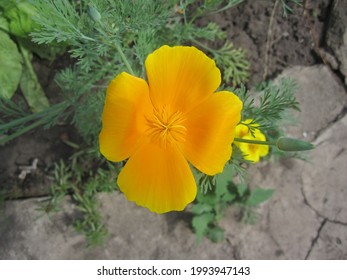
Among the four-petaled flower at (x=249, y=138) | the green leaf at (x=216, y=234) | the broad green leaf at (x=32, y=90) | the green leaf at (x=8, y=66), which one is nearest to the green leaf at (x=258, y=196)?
the green leaf at (x=216, y=234)

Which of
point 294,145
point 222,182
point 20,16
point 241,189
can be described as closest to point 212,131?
point 294,145

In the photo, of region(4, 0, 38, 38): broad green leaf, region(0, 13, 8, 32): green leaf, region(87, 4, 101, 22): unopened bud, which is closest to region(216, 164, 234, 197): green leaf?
region(87, 4, 101, 22): unopened bud

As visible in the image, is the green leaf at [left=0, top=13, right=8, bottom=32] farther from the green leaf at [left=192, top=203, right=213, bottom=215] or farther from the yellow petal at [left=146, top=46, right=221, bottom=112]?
the green leaf at [left=192, top=203, right=213, bottom=215]

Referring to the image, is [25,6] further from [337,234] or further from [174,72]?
[337,234]

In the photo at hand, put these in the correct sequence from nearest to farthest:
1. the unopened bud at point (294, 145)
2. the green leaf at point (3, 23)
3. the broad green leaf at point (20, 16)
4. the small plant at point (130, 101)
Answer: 1. the unopened bud at point (294, 145)
2. the small plant at point (130, 101)
3. the broad green leaf at point (20, 16)
4. the green leaf at point (3, 23)

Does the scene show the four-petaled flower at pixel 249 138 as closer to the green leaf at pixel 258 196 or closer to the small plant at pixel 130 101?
the small plant at pixel 130 101

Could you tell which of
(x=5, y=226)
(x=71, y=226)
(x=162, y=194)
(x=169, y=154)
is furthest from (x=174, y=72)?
(x=5, y=226)


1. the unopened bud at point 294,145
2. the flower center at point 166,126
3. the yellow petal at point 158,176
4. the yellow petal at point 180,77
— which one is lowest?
the yellow petal at point 158,176
